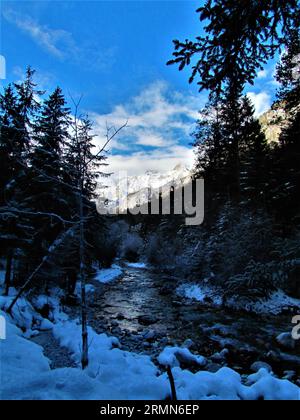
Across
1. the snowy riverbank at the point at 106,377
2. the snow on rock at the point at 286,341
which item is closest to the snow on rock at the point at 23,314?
the snowy riverbank at the point at 106,377

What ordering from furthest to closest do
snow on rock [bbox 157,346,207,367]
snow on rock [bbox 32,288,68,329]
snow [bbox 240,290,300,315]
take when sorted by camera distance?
snow [bbox 240,290,300,315] → snow on rock [bbox 32,288,68,329] → snow on rock [bbox 157,346,207,367]

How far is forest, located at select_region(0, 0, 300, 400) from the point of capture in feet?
16.0

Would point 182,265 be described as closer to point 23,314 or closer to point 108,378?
point 23,314

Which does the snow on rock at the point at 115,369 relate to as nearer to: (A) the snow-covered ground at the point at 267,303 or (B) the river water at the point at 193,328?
(B) the river water at the point at 193,328

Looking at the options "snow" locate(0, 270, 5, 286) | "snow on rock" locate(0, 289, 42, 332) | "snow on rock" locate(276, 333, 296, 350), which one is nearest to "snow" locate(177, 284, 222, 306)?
"snow on rock" locate(276, 333, 296, 350)

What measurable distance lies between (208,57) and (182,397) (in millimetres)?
6897

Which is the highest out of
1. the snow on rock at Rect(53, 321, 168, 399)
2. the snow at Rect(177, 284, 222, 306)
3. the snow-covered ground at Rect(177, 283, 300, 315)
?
the snow on rock at Rect(53, 321, 168, 399)

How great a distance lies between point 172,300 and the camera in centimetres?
1836

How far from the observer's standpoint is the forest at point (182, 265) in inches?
192

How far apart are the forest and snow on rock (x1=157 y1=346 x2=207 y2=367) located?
36mm

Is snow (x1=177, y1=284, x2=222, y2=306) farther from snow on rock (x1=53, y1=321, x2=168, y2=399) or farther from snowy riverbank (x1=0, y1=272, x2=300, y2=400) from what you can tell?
snow on rock (x1=53, y1=321, x2=168, y2=399)

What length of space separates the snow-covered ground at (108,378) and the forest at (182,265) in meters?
0.04

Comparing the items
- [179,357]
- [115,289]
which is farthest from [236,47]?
[115,289]
